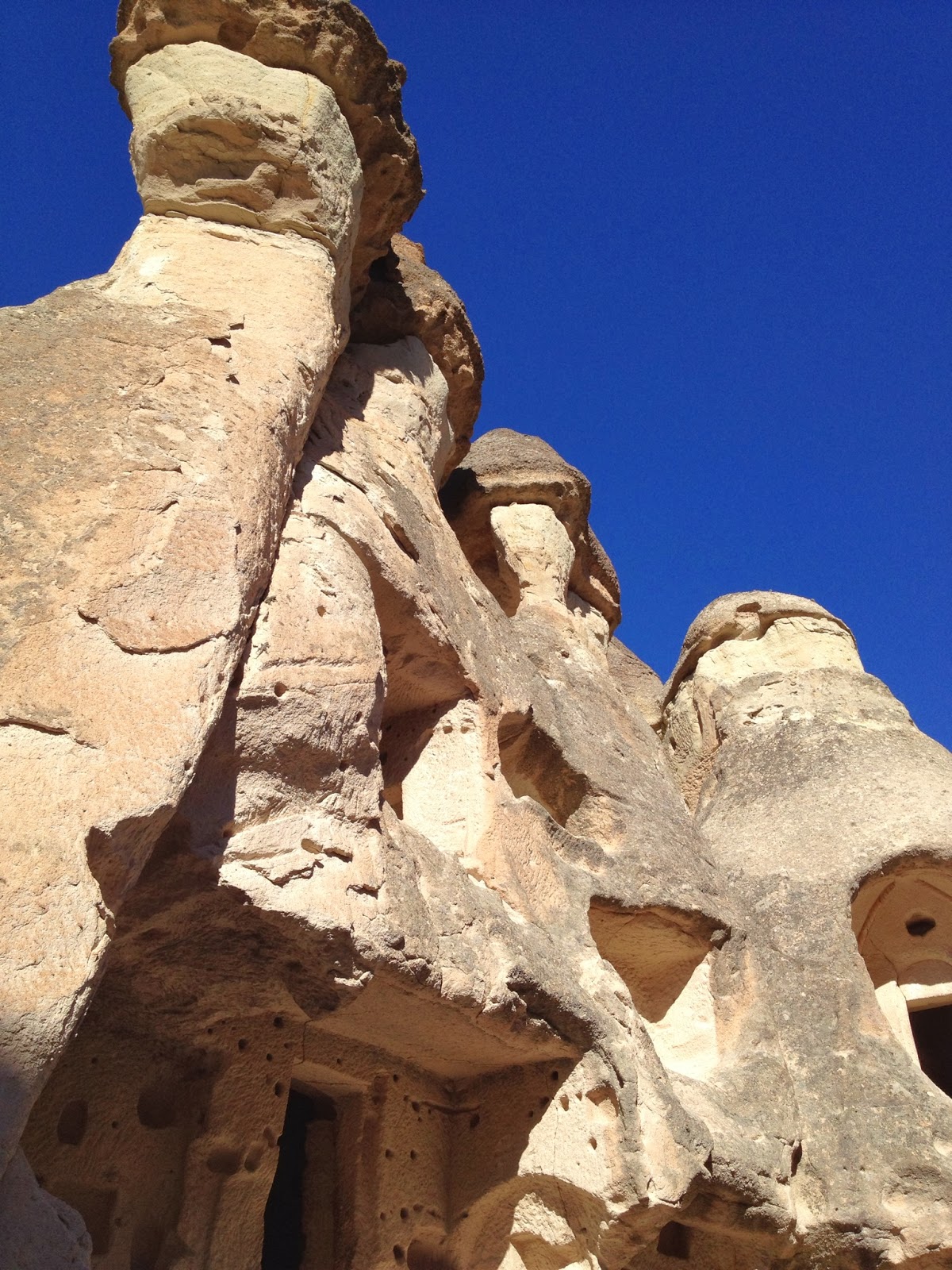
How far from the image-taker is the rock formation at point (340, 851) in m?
2.79

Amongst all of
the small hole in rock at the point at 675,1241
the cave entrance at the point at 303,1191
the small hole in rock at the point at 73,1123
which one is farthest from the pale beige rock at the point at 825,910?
the small hole in rock at the point at 73,1123

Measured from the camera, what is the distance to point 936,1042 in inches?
303

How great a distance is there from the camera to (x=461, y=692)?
476 cm

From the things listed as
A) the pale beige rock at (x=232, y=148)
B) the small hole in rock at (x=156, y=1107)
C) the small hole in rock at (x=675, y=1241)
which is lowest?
the small hole in rock at (x=675, y=1241)

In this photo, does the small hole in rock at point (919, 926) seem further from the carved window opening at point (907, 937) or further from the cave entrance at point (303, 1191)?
the cave entrance at point (303, 1191)

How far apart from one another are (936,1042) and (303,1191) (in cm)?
516

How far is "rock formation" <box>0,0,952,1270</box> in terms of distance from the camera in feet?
9.17

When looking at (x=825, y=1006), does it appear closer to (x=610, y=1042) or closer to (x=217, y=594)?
(x=610, y=1042)

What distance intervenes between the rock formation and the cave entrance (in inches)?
0.5

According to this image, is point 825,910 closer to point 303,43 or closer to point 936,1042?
point 936,1042

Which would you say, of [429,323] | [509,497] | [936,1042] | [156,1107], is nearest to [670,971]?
[156,1107]

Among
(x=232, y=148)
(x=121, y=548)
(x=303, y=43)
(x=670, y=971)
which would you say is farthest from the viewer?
(x=670, y=971)

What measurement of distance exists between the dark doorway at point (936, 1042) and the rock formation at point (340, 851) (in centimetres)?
184

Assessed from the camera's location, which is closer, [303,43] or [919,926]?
[303,43]
